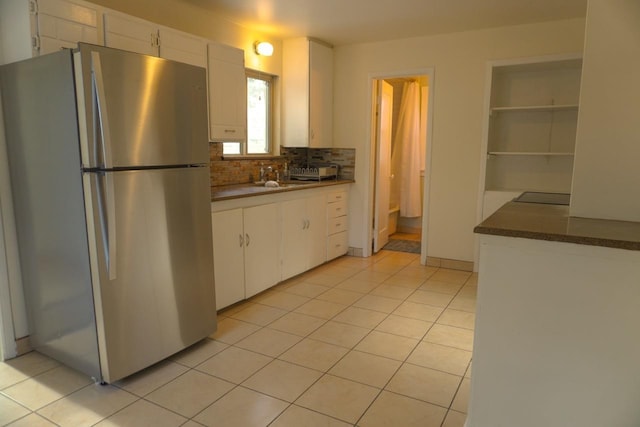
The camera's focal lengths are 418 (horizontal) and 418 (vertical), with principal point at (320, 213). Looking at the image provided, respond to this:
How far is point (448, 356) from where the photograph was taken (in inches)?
101

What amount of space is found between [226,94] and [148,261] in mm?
1730

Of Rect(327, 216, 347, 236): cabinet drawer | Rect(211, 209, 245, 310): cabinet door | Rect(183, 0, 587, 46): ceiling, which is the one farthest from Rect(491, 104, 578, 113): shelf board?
Rect(211, 209, 245, 310): cabinet door

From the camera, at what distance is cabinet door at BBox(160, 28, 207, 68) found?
2.84 meters

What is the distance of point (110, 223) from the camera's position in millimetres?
2061

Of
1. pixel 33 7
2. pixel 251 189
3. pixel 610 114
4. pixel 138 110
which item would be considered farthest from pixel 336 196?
pixel 33 7

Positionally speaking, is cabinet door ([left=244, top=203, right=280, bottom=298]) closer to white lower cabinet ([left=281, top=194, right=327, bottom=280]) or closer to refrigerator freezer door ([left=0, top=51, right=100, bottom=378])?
white lower cabinet ([left=281, top=194, right=327, bottom=280])

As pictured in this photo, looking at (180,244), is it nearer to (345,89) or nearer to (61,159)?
(61,159)

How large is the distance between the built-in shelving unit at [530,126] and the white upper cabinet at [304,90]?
175 cm

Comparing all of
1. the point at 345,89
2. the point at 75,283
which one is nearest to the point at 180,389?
the point at 75,283

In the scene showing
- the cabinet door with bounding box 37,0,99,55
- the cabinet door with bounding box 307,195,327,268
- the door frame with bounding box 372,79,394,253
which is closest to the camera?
the cabinet door with bounding box 37,0,99,55

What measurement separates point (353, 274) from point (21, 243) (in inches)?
110

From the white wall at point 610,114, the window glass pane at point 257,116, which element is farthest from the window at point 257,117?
the white wall at point 610,114

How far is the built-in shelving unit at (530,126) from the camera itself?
396cm

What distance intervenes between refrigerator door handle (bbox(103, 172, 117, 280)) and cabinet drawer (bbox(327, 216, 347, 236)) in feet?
8.85
